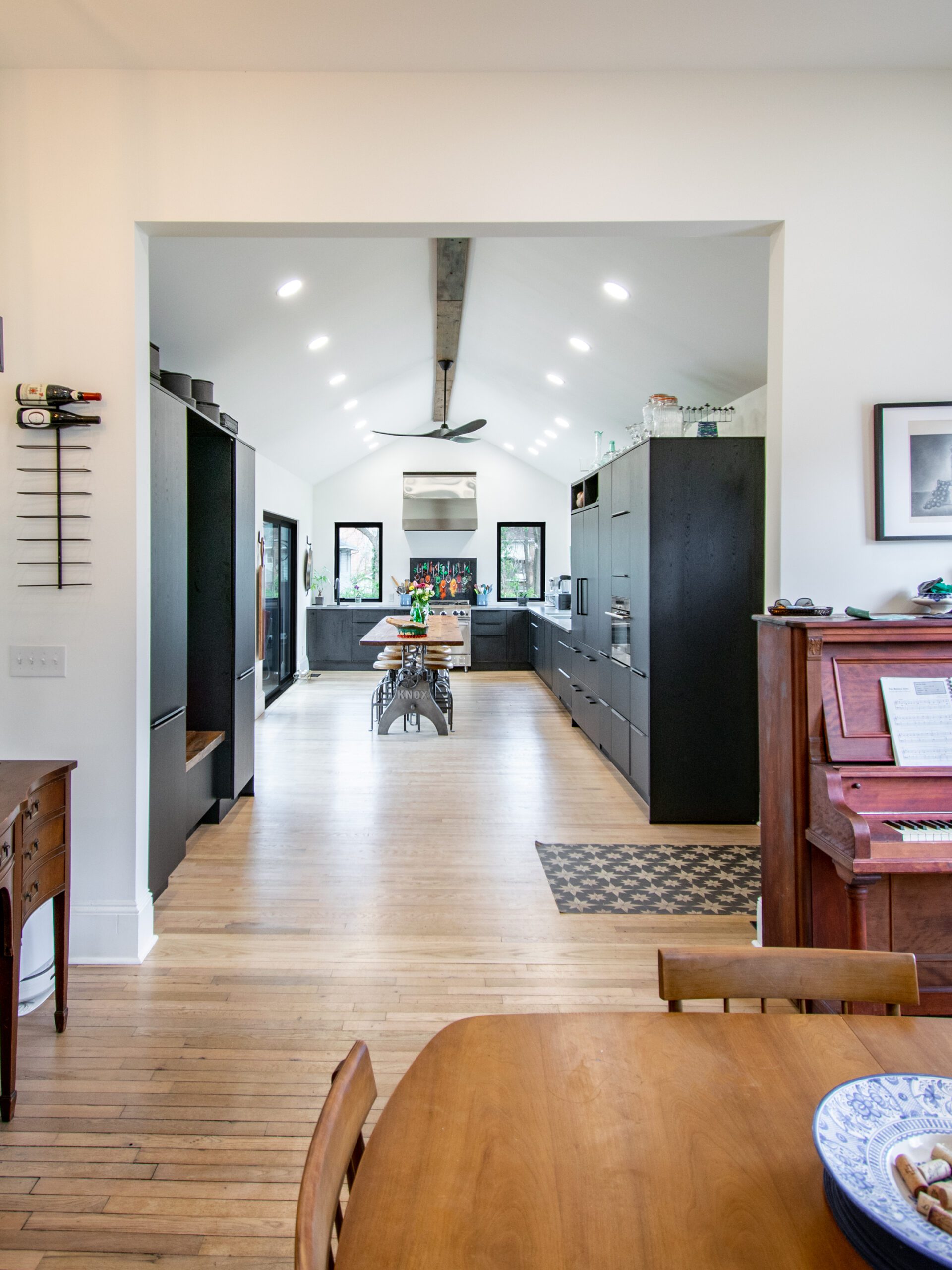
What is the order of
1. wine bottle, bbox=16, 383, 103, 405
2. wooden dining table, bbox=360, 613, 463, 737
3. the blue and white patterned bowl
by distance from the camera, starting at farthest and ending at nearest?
wooden dining table, bbox=360, 613, 463, 737, wine bottle, bbox=16, 383, 103, 405, the blue and white patterned bowl

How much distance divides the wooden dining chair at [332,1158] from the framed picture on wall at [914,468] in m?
2.47

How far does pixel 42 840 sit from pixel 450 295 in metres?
4.87

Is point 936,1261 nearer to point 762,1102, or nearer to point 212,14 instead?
point 762,1102

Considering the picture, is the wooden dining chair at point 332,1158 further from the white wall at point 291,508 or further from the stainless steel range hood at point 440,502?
the stainless steel range hood at point 440,502

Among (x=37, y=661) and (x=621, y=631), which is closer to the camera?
(x=37, y=661)

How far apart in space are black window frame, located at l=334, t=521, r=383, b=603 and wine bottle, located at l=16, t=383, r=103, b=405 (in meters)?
8.72

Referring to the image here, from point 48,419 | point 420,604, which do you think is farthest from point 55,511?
point 420,604

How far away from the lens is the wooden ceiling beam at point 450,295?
506cm

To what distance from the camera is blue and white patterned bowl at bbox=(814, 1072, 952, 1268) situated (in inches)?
27.7

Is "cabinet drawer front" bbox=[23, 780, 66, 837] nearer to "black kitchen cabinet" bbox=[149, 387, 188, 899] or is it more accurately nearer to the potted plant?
"black kitchen cabinet" bbox=[149, 387, 188, 899]

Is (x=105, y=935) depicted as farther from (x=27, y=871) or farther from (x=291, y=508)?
(x=291, y=508)

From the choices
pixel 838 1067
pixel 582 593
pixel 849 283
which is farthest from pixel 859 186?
pixel 582 593

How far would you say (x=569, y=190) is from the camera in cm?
268

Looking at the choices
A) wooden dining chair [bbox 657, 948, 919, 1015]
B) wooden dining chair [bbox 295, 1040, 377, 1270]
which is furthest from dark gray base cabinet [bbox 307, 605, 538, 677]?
wooden dining chair [bbox 295, 1040, 377, 1270]
